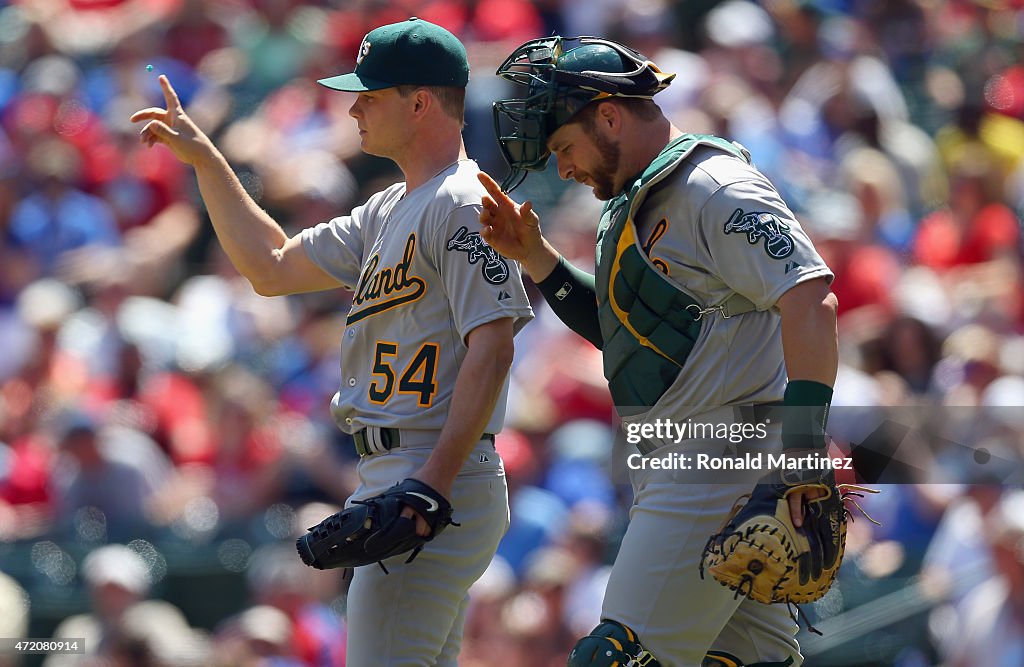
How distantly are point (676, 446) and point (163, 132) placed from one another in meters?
1.71

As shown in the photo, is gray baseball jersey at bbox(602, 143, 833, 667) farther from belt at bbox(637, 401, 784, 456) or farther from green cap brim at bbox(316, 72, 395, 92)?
green cap brim at bbox(316, 72, 395, 92)

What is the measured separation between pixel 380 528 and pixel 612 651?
622mm

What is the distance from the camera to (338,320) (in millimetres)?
8234

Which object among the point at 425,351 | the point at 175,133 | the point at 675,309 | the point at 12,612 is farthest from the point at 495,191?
the point at 12,612

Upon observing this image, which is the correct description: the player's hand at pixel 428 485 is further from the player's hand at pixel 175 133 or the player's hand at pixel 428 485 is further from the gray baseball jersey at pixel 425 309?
the player's hand at pixel 175 133

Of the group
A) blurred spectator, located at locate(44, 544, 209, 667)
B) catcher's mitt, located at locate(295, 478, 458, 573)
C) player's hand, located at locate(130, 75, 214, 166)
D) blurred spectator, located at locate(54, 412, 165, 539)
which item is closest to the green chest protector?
catcher's mitt, located at locate(295, 478, 458, 573)

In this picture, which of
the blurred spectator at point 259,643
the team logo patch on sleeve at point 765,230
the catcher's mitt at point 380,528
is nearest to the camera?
the team logo patch on sleeve at point 765,230

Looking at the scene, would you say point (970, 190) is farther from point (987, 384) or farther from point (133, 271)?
point (133, 271)

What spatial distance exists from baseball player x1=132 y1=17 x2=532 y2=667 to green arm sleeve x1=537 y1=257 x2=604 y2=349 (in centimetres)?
22

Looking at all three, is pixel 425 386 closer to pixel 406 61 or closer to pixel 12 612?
pixel 406 61

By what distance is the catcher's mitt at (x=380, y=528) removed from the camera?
363 centimetres

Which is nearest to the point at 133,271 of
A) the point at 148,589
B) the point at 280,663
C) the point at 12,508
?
the point at 12,508

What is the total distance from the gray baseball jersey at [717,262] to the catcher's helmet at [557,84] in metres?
0.27
